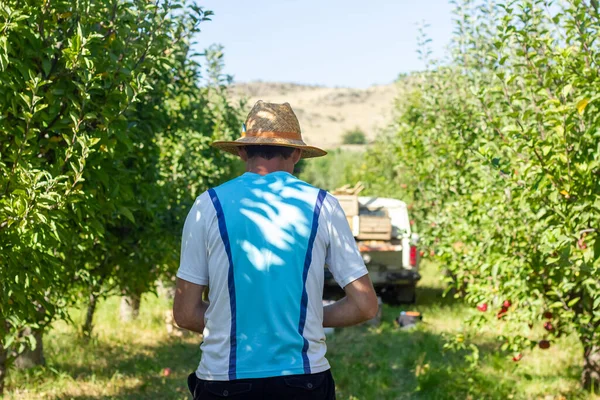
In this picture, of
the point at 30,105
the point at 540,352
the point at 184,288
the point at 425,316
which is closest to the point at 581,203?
the point at 184,288

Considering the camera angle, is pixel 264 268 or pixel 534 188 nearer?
pixel 264 268

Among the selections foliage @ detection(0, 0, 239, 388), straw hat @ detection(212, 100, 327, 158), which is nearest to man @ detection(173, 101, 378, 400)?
straw hat @ detection(212, 100, 327, 158)

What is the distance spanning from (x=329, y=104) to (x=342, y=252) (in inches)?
5150

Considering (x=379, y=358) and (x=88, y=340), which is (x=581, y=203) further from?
(x=88, y=340)

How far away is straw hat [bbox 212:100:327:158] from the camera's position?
2.80 metres

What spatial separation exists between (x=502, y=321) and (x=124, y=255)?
12.3ft

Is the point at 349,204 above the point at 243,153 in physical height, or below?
below

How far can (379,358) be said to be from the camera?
33.4 ft

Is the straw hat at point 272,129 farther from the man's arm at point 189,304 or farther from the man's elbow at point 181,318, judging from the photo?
the man's elbow at point 181,318

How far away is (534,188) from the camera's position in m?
5.04

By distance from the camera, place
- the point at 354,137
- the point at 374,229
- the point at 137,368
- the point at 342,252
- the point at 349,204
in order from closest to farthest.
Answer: the point at 342,252
the point at 137,368
the point at 374,229
the point at 349,204
the point at 354,137

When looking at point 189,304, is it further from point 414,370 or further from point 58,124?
point 414,370

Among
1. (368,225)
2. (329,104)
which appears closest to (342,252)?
(368,225)

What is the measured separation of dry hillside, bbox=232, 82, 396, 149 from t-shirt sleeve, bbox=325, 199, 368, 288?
328 feet
